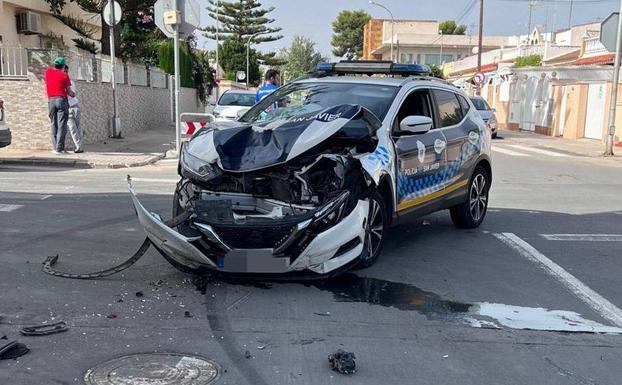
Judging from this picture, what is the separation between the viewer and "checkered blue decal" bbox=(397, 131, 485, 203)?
6.35 meters

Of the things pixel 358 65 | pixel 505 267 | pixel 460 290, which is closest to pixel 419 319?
pixel 460 290

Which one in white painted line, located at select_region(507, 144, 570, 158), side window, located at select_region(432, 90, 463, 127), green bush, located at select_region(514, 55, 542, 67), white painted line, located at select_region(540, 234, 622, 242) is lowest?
white painted line, located at select_region(507, 144, 570, 158)

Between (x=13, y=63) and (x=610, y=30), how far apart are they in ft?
59.6

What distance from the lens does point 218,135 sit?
18.6 ft

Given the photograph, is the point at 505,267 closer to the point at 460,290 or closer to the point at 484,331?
the point at 460,290

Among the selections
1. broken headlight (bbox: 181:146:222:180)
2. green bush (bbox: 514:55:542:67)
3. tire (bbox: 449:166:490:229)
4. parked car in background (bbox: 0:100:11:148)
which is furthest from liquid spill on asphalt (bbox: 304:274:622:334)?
green bush (bbox: 514:55:542:67)

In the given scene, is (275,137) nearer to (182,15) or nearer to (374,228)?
(374,228)

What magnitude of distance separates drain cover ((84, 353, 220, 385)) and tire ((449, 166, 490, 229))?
4.79m

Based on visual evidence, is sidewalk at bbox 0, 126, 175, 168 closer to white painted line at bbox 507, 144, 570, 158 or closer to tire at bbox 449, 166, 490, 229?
tire at bbox 449, 166, 490, 229

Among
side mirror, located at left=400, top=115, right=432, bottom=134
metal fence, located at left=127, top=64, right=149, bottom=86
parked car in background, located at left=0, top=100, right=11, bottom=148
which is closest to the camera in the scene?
side mirror, located at left=400, top=115, right=432, bottom=134

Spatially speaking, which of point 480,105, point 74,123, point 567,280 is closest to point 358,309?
point 567,280

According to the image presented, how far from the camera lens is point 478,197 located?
8266 mm

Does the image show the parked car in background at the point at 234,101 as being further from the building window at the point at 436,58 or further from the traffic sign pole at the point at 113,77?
the building window at the point at 436,58

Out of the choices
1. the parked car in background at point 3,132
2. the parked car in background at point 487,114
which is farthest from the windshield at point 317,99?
the parked car in background at point 487,114
